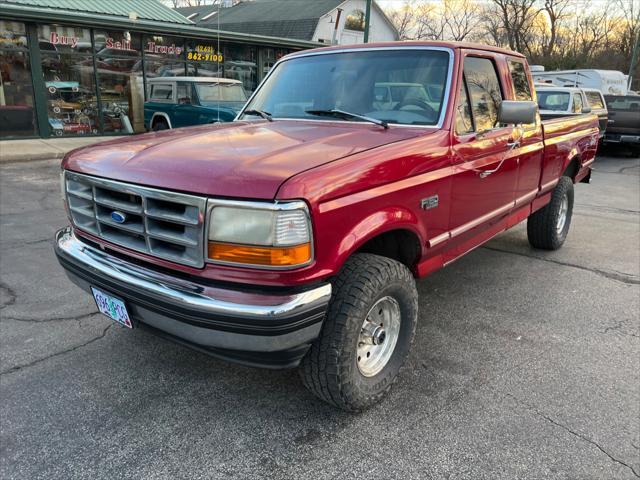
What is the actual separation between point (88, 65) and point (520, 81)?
1306cm

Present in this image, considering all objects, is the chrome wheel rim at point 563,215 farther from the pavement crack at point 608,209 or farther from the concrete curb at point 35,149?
the concrete curb at point 35,149

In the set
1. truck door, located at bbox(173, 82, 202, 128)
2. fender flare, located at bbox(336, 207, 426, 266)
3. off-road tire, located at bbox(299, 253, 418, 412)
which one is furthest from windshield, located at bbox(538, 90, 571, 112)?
off-road tire, located at bbox(299, 253, 418, 412)

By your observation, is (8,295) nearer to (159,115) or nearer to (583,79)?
(159,115)

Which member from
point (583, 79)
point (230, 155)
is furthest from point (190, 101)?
point (583, 79)

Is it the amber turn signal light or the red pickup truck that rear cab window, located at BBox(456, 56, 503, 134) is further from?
the amber turn signal light

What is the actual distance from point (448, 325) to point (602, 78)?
19241 mm

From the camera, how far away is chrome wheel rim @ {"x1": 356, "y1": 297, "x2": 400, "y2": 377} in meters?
2.77

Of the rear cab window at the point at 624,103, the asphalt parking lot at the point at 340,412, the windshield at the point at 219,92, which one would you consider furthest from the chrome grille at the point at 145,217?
the rear cab window at the point at 624,103

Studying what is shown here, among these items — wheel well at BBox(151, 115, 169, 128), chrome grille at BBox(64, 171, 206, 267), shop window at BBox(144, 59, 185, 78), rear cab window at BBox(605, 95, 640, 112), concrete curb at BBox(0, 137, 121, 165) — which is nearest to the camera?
chrome grille at BBox(64, 171, 206, 267)

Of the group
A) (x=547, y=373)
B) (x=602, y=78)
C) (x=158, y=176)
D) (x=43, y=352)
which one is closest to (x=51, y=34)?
(x=43, y=352)

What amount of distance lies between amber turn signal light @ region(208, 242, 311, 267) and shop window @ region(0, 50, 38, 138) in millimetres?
13262

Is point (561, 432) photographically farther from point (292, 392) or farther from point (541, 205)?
point (541, 205)

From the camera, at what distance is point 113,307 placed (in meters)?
2.62

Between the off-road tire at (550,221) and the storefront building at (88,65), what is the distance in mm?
8313
